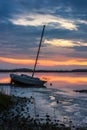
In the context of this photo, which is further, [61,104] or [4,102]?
[61,104]

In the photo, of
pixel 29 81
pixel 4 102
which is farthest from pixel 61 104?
pixel 29 81

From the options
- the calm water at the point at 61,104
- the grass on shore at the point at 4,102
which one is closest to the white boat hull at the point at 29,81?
the calm water at the point at 61,104

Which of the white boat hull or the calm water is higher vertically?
the white boat hull

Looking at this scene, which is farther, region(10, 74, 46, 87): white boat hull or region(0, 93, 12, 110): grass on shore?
region(10, 74, 46, 87): white boat hull

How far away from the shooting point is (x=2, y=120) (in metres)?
19.9

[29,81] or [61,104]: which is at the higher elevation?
[29,81]

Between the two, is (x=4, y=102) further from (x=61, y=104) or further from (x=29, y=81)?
(x=29, y=81)

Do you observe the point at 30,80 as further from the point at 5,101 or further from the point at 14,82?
the point at 5,101

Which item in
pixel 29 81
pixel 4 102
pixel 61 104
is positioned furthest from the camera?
pixel 29 81

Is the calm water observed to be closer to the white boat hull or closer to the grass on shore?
the grass on shore

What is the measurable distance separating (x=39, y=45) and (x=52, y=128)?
193 ft

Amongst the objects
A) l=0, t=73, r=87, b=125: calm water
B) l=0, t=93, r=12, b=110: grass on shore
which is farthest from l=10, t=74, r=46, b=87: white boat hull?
l=0, t=93, r=12, b=110: grass on shore

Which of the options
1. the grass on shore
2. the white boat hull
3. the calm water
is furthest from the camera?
the white boat hull

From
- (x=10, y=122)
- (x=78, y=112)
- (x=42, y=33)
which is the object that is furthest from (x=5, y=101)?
(x=42, y=33)
